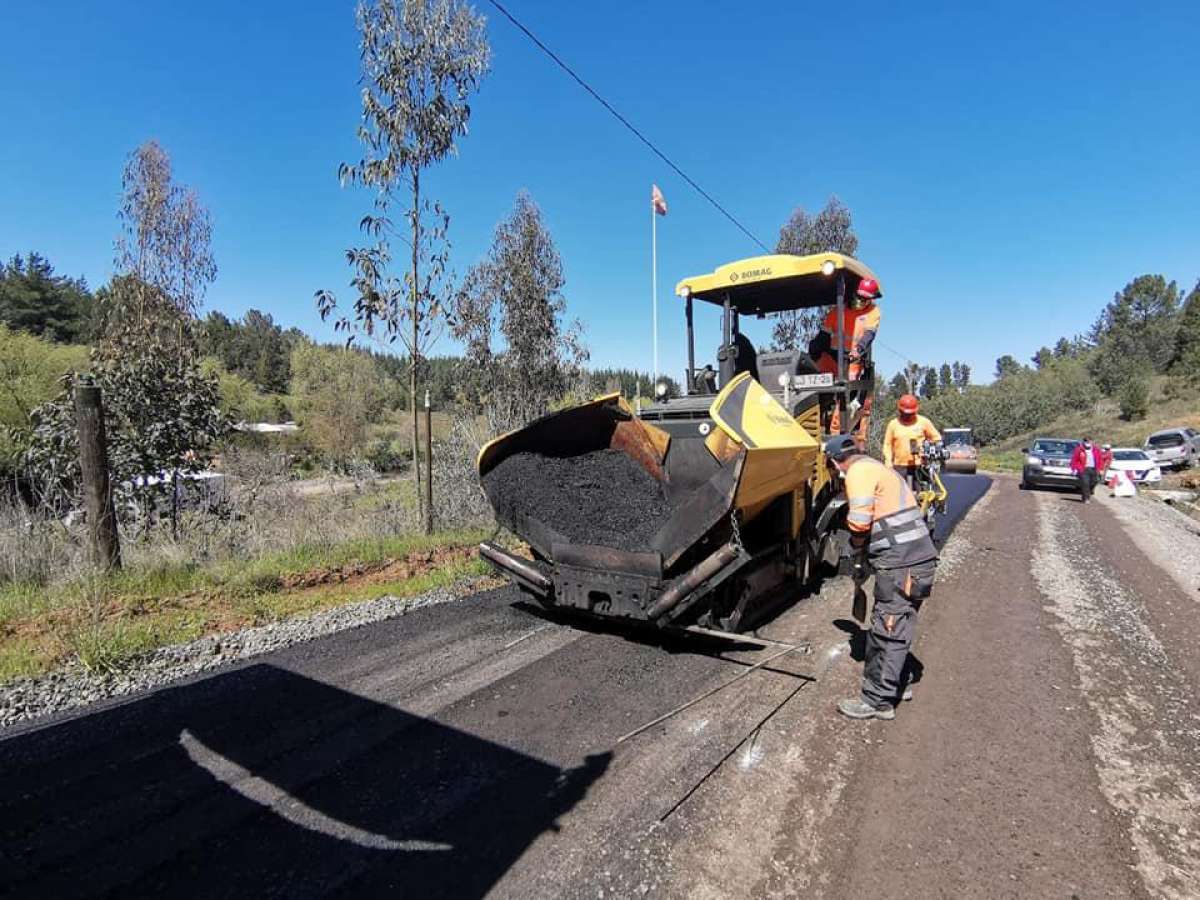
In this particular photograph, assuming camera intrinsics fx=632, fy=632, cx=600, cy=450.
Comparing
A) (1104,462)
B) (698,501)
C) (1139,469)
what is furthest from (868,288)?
(1139,469)

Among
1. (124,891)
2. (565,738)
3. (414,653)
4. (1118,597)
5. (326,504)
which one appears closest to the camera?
(124,891)

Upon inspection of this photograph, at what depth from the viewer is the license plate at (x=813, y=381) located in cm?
616

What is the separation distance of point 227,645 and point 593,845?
125 inches

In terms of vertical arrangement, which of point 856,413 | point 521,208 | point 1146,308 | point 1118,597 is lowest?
point 1118,597

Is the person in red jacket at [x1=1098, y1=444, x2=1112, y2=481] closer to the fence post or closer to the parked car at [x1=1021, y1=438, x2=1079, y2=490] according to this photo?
the parked car at [x1=1021, y1=438, x2=1079, y2=490]

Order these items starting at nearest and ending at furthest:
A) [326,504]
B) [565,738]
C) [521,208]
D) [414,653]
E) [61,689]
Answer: [565,738]
[61,689]
[414,653]
[326,504]
[521,208]

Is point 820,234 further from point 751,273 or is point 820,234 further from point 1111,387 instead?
point 1111,387

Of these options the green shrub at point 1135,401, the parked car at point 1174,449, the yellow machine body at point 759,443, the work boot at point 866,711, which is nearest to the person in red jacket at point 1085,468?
the parked car at point 1174,449

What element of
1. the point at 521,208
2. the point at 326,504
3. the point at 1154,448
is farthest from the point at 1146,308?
the point at 326,504

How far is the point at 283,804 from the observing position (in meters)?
2.56

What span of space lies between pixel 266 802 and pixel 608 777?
141 centimetres

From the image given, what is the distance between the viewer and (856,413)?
265 inches

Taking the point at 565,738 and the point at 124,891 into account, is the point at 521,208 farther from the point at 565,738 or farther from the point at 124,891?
the point at 124,891

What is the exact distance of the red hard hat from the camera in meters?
6.38
